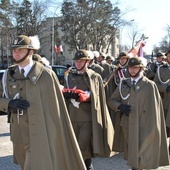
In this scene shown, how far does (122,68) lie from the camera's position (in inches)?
314

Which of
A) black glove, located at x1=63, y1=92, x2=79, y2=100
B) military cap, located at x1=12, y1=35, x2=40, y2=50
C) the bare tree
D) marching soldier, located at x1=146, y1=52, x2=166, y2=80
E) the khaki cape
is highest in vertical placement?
the bare tree

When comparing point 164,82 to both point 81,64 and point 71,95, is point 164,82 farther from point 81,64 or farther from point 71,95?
point 71,95

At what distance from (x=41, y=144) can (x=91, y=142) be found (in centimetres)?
180

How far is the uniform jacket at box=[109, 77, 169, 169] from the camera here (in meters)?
5.42

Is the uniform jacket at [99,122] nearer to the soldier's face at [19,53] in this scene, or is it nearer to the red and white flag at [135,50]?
the soldier's face at [19,53]

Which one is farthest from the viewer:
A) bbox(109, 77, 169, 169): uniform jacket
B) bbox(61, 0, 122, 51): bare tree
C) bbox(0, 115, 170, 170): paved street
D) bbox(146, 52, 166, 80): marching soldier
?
Answer: bbox(61, 0, 122, 51): bare tree

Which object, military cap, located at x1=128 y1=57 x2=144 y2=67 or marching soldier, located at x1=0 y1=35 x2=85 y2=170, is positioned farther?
military cap, located at x1=128 y1=57 x2=144 y2=67

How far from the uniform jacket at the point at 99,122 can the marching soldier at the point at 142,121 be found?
1.12ft

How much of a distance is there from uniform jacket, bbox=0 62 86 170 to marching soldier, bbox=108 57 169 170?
1412 millimetres

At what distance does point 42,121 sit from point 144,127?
1917 mm

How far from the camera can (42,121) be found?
411 centimetres

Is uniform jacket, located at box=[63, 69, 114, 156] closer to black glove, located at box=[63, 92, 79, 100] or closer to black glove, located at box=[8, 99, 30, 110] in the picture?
black glove, located at box=[63, 92, 79, 100]

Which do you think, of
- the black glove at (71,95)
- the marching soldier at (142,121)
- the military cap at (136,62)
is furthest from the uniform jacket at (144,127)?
the black glove at (71,95)

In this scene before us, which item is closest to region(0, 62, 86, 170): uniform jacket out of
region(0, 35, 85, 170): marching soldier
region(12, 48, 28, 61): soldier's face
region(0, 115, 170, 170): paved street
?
region(0, 35, 85, 170): marching soldier
